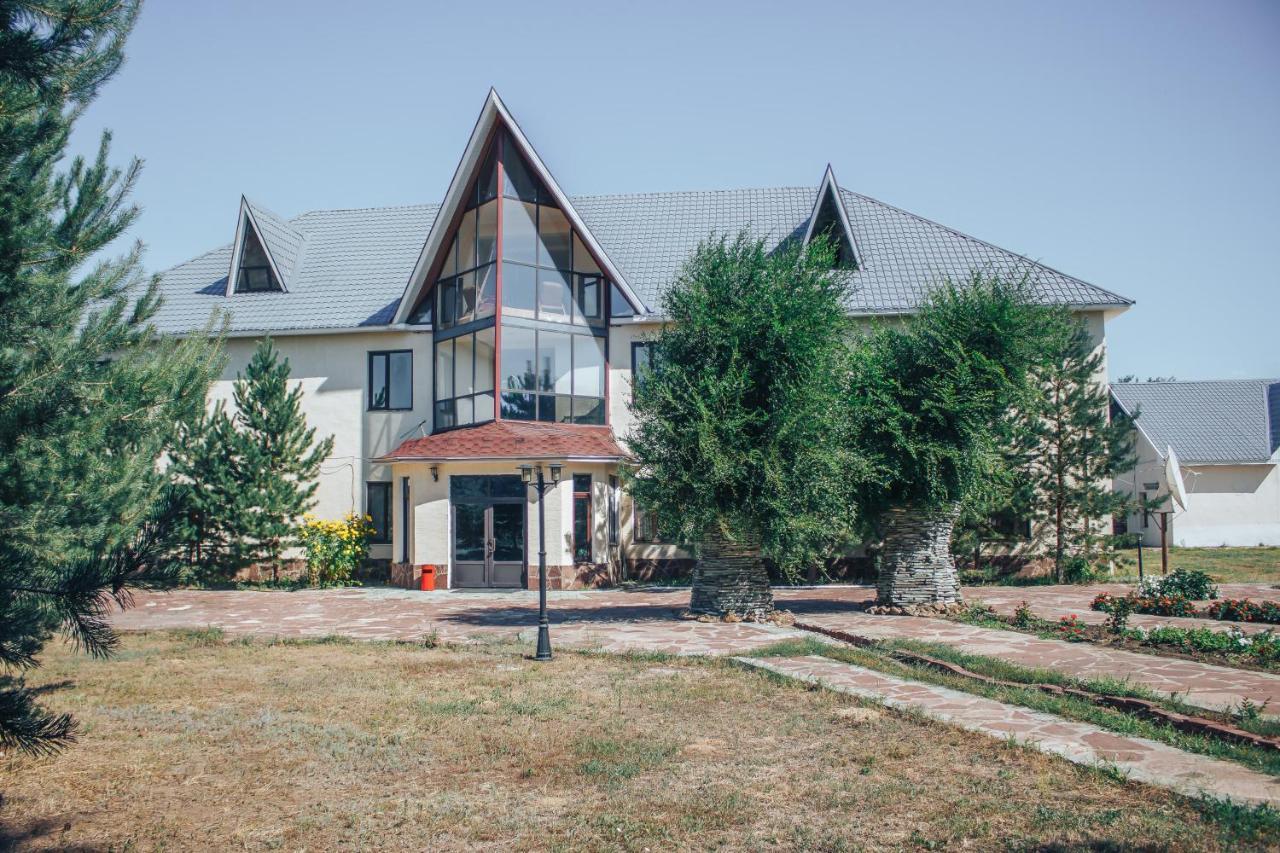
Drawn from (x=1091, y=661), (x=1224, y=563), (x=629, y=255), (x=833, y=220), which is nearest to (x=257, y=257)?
(x=629, y=255)

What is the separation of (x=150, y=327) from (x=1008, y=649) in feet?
35.6

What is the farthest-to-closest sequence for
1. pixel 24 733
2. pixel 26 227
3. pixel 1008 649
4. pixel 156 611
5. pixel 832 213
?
pixel 832 213 < pixel 156 611 < pixel 1008 649 < pixel 26 227 < pixel 24 733

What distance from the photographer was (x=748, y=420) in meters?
15.1

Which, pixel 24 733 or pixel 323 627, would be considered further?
pixel 323 627

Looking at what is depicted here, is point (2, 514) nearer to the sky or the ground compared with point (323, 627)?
nearer to the sky

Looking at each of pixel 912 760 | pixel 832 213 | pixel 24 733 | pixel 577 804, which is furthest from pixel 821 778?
pixel 832 213

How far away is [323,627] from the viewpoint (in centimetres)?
1623

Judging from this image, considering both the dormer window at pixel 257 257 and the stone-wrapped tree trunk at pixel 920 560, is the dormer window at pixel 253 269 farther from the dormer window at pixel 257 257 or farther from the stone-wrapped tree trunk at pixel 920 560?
the stone-wrapped tree trunk at pixel 920 560

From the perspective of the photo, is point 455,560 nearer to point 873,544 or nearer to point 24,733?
point 873,544

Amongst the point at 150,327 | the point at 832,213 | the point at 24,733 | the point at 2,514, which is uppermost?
the point at 832,213

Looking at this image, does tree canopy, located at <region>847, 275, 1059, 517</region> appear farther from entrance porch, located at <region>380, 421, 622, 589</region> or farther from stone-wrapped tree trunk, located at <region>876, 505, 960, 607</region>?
entrance porch, located at <region>380, 421, 622, 589</region>

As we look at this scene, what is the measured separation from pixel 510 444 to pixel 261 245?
10.6 m

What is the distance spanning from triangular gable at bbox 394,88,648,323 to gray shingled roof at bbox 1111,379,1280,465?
2188cm

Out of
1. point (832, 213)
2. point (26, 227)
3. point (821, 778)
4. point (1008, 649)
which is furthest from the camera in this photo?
point (832, 213)
